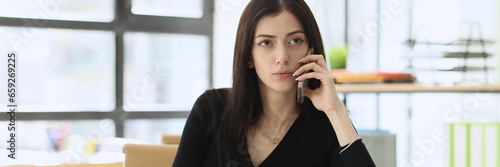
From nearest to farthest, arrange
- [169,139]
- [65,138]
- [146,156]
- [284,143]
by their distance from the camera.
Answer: [284,143] < [146,156] < [169,139] < [65,138]

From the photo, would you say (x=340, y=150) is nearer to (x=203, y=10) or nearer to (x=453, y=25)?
(x=453, y=25)

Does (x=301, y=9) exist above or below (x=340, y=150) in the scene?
above

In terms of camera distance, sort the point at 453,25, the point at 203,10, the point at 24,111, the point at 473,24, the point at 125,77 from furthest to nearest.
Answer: the point at 203,10, the point at 125,77, the point at 24,111, the point at 453,25, the point at 473,24

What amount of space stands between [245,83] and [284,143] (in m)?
0.22

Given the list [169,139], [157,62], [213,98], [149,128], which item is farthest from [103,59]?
[213,98]

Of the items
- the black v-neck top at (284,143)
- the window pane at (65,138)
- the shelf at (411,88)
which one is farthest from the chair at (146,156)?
the window pane at (65,138)

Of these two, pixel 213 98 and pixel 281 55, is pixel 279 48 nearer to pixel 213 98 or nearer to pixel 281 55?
pixel 281 55

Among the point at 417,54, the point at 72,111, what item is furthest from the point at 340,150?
the point at 72,111

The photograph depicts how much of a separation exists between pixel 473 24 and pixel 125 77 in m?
2.65

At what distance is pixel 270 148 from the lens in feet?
4.62

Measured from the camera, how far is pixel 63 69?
12.1 ft

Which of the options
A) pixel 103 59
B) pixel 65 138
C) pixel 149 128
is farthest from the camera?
pixel 149 128

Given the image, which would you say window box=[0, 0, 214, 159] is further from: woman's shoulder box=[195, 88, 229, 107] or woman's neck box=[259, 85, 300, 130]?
woman's neck box=[259, 85, 300, 130]

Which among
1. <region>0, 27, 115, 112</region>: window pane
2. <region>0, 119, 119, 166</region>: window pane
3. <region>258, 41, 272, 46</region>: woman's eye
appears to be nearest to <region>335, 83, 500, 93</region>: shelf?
<region>258, 41, 272, 46</region>: woman's eye
